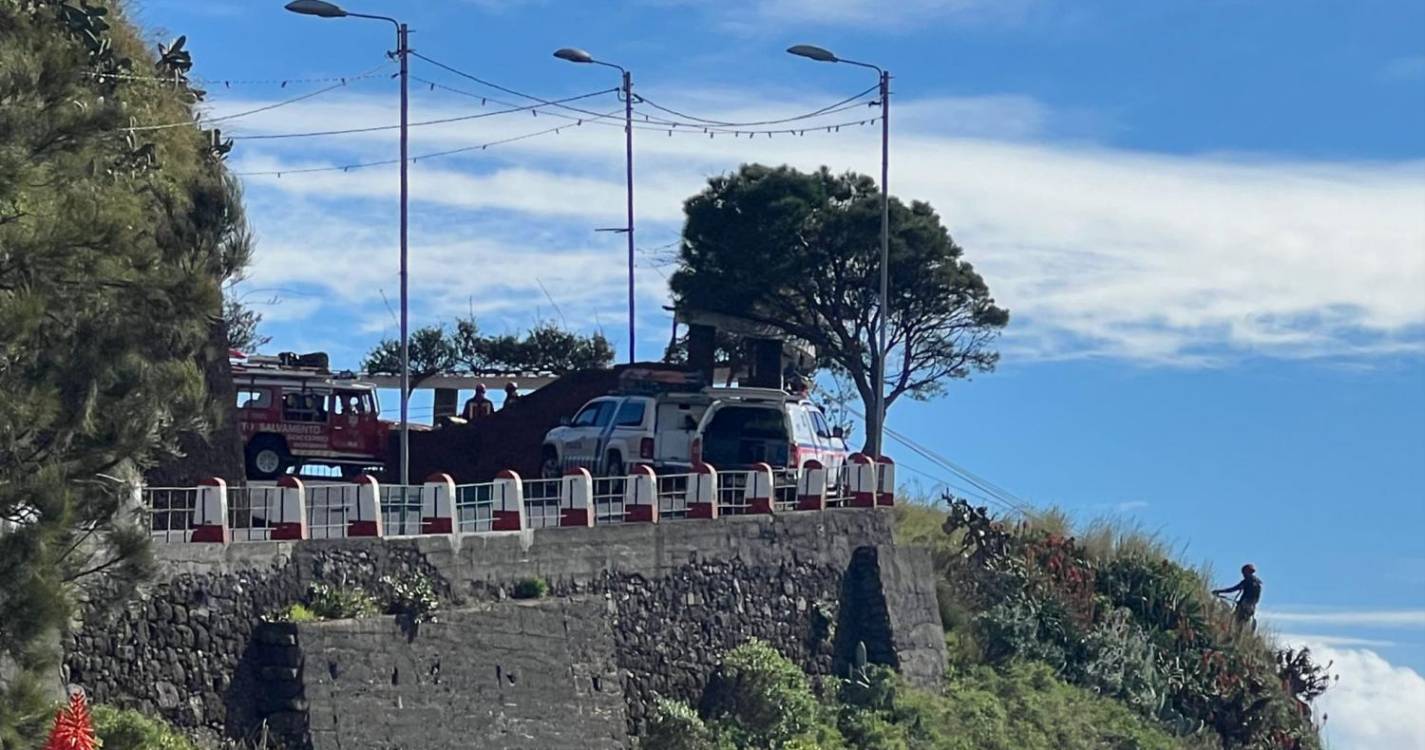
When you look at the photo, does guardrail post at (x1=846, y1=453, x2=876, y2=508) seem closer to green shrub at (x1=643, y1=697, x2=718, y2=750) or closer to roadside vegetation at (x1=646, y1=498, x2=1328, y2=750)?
roadside vegetation at (x1=646, y1=498, x2=1328, y2=750)

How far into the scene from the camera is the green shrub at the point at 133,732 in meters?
17.7

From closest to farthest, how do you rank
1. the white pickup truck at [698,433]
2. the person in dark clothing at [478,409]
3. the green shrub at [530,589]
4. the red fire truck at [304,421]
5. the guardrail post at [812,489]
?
1. the green shrub at [530,589]
2. the guardrail post at [812,489]
3. the white pickup truck at [698,433]
4. the red fire truck at [304,421]
5. the person in dark clothing at [478,409]

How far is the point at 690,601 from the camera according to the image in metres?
29.2

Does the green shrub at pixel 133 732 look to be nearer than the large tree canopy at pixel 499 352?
Yes

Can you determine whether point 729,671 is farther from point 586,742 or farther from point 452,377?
point 452,377

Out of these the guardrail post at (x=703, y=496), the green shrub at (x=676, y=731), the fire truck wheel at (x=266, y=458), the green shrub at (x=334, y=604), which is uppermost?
the fire truck wheel at (x=266, y=458)

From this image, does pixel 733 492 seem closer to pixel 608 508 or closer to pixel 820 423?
pixel 608 508

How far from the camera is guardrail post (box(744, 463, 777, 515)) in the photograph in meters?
31.4

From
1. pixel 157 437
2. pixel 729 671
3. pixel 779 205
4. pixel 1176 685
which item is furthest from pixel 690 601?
pixel 779 205

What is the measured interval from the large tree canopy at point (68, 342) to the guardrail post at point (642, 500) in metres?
11.1

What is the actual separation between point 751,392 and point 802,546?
4.76 meters

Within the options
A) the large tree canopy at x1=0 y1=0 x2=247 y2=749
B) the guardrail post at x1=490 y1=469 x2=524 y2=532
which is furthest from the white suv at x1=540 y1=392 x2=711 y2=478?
the large tree canopy at x1=0 y1=0 x2=247 y2=749

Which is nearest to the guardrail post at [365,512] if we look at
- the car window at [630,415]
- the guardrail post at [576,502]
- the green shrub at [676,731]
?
the guardrail post at [576,502]

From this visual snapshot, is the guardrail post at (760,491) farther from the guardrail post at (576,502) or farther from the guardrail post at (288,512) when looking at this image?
the guardrail post at (288,512)
